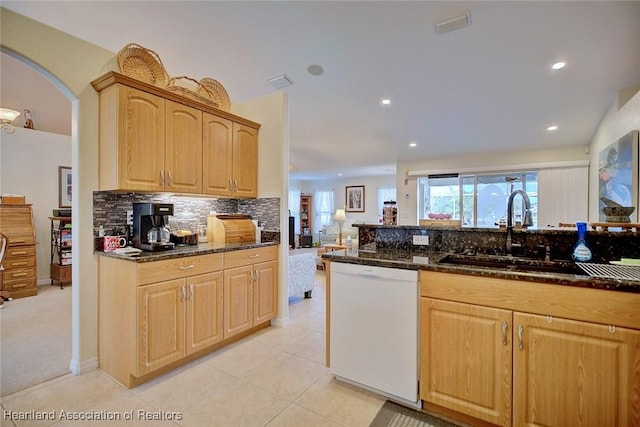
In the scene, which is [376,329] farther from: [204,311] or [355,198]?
[355,198]

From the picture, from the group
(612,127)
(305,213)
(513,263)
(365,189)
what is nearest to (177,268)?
(513,263)

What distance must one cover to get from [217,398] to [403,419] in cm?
118

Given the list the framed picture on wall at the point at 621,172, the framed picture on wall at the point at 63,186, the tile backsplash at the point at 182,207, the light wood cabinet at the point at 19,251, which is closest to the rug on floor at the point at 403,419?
the tile backsplash at the point at 182,207

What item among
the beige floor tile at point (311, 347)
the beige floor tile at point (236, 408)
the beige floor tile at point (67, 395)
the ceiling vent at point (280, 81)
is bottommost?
the beige floor tile at point (311, 347)

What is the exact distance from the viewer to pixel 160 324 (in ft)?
6.60

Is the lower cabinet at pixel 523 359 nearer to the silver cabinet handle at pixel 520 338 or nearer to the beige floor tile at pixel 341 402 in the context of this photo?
the silver cabinet handle at pixel 520 338

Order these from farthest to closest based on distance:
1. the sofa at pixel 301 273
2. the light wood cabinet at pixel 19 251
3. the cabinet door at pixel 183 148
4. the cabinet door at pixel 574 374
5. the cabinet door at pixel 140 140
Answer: the light wood cabinet at pixel 19 251
the sofa at pixel 301 273
the cabinet door at pixel 183 148
the cabinet door at pixel 140 140
the cabinet door at pixel 574 374

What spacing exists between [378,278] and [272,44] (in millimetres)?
2787

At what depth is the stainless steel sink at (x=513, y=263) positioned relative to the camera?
1660 millimetres

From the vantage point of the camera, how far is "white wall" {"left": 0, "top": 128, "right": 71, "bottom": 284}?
424cm

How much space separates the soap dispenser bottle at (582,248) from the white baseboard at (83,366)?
11.2ft

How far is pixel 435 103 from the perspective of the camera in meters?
4.25

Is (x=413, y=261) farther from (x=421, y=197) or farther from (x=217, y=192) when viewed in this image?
(x=421, y=197)

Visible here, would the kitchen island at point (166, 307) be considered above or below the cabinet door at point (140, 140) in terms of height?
below
